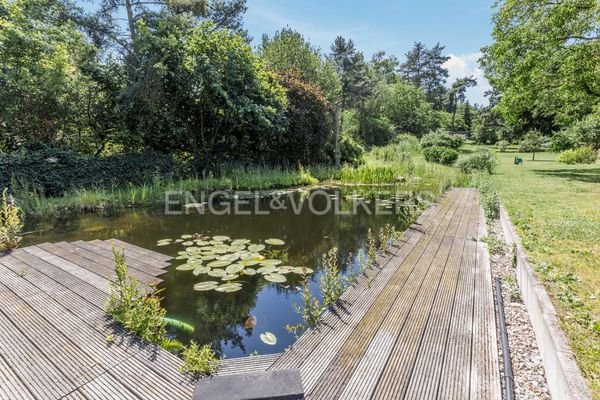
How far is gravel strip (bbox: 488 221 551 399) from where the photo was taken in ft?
5.52

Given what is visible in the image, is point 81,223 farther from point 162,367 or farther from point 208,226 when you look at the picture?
point 162,367

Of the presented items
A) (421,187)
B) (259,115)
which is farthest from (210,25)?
(421,187)

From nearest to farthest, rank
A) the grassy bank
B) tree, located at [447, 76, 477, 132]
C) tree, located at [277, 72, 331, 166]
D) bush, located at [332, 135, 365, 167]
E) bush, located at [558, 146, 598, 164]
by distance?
1. the grassy bank
2. tree, located at [277, 72, 331, 166]
3. bush, located at [332, 135, 365, 167]
4. bush, located at [558, 146, 598, 164]
5. tree, located at [447, 76, 477, 132]

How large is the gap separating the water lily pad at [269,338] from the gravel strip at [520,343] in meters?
1.46

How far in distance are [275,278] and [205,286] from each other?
0.72 m

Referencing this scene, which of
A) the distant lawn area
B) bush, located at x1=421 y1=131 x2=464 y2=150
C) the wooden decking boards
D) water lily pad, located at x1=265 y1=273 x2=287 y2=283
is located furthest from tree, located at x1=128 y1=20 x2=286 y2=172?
bush, located at x1=421 y1=131 x2=464 y2=150

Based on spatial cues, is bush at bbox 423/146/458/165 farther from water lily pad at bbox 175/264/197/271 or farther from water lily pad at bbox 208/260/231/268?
water lily pad at bbox 175/264/197/271

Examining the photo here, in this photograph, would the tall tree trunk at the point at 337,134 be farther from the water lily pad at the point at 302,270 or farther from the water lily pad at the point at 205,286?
the water lily pad at the point at 205,286

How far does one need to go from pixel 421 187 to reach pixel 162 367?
27.8 ft

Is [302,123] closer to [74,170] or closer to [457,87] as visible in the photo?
[74,170]

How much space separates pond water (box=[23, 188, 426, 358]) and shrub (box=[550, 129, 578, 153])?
14.9 meters

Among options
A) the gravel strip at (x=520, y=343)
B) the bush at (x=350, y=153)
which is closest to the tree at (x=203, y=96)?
the bush at (x=350, y=153)

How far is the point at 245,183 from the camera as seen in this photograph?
853cm

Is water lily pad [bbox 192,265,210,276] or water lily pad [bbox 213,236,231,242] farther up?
water lily pad [bbox 213,236,231,242]
